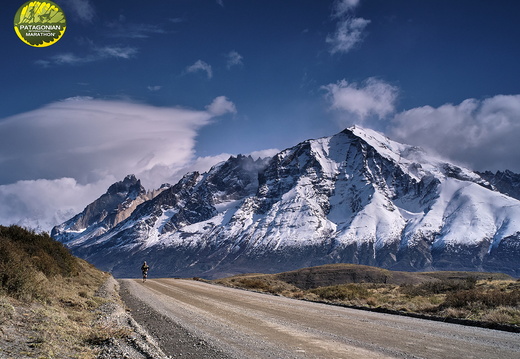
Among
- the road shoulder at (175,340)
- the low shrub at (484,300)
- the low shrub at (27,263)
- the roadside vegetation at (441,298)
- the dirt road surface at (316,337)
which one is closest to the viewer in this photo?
the dirt road surface at (316,337)

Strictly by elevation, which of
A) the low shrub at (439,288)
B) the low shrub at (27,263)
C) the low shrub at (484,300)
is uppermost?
the low shrub at (27,263)

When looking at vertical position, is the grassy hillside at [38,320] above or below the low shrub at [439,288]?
above

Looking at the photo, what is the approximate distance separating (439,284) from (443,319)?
69.8ft

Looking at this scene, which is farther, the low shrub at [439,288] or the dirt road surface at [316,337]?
the low shrub at [439,288]

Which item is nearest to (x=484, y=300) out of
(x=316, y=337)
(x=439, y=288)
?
(x=316, y=337)

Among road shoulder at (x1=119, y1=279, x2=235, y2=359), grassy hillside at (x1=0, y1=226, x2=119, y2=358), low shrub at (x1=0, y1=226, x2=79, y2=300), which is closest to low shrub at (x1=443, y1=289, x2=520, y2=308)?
road shoulder at (x1=119, y1=279, x2=235, y2=359)

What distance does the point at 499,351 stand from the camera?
10.6 m

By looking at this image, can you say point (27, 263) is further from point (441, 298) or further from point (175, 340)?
point (441, 298)

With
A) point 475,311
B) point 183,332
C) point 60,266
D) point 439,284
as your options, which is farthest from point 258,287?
point 183,332

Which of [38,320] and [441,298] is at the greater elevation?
[38,320]

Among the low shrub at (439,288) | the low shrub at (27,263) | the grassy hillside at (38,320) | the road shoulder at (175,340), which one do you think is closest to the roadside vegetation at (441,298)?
the low shrub at (439,288)

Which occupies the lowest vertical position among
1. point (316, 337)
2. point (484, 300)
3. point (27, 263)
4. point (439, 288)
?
point (439, 288)

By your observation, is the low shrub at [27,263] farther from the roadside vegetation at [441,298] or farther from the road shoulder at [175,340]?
the roadside vegetation at [441,298]

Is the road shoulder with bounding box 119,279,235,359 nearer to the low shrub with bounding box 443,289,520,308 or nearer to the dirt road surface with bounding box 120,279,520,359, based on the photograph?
the dirt road surface with bounding box 120,279,520,359
